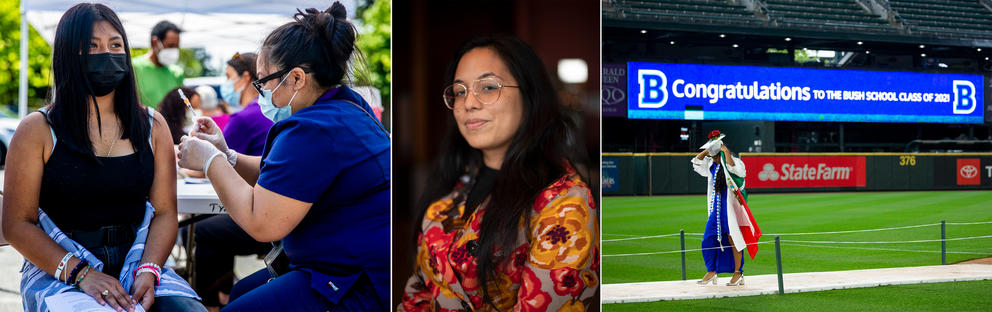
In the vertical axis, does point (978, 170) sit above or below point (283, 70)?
below

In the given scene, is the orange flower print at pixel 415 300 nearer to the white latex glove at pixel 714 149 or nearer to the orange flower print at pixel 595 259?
the orange flower print at pixel 595 259

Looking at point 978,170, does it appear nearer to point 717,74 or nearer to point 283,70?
point 717,74

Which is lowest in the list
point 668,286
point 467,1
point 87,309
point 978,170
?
point 668,286

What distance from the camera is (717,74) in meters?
3.51

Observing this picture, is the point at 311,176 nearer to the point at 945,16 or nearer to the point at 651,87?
the point at 651,87

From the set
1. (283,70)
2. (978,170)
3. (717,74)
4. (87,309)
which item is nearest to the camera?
(87,309)

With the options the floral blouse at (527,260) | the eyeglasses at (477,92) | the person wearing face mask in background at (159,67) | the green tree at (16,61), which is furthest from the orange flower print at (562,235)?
the green tree at (16,61)

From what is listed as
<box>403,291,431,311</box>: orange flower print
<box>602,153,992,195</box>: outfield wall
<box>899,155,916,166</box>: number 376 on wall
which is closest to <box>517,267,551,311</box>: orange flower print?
<box>403,291,431,311</box>: orange flower print

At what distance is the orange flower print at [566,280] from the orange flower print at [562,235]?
1 cm

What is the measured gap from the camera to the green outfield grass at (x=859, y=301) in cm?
354

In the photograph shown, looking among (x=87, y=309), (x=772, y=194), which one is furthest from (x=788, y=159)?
(x=87, y=309)

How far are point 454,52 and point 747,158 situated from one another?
1.93m

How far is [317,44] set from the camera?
7.07 feet

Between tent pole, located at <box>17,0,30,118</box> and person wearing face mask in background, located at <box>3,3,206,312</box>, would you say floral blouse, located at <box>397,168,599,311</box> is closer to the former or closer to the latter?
person wearing face mask in background, located at <box>3,3,206,312</box>
